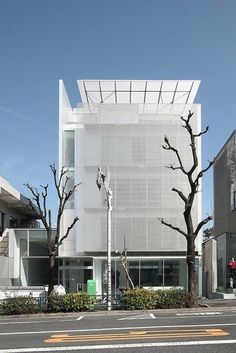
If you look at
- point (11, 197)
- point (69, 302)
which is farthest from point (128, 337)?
point (11, 197)

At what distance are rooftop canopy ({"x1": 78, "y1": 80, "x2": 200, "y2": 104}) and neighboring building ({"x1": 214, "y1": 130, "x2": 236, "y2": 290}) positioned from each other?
6.00 m

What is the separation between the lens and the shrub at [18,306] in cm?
2531

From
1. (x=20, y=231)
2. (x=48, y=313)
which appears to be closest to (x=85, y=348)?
(x=48, y=313)

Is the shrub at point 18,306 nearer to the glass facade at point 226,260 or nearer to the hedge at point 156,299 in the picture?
the hedge at point 156,299

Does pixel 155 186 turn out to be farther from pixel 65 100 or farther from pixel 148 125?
pixel 65 100

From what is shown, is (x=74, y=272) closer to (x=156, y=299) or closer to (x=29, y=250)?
(x=29, y=250)

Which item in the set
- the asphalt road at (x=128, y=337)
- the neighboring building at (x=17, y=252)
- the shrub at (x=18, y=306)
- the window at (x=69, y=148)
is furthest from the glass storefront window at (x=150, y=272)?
the asphalt road at (x=128, y=337)

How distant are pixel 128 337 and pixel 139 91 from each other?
3770 cm

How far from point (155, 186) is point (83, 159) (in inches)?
243

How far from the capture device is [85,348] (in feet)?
40.5

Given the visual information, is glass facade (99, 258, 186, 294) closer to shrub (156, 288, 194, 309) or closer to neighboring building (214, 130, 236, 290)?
neighboring building (214, 130, 236, 290)

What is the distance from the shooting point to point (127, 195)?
4366 cm

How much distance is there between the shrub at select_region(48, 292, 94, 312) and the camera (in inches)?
992

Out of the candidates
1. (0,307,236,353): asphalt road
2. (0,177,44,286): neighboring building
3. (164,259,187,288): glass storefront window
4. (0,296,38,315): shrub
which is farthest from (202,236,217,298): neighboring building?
(0,307,236,353): asphalt road
